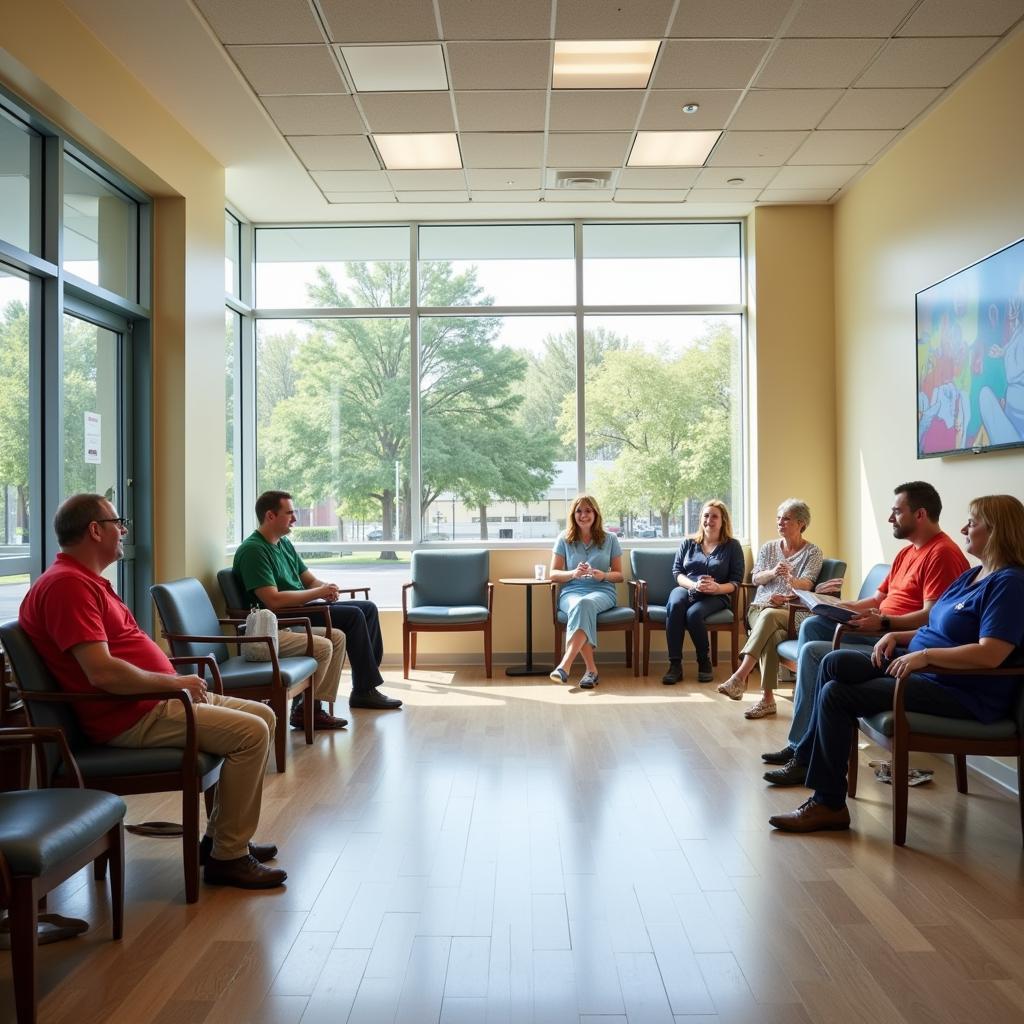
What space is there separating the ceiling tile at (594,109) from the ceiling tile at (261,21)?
1470mm

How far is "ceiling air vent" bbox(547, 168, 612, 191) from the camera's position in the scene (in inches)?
269

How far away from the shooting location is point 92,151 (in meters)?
5.04

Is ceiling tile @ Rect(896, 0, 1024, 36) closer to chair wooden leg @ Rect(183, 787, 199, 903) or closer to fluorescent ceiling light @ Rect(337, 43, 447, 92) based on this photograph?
fluorescent ceiling light @ Rect(337, 43, 447, 92)

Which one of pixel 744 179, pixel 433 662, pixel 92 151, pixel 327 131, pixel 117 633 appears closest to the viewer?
pixel 117 633

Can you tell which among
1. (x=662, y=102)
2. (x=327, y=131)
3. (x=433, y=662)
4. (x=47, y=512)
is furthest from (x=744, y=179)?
(x=47, y=512)

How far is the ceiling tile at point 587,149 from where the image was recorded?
611cm

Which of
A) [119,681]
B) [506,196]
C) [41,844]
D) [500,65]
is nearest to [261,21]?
[500,65]

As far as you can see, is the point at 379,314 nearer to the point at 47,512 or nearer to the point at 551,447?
the point at 551,447

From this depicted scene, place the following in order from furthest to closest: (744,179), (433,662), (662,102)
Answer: (433,662) → (744,179) → (662,102)

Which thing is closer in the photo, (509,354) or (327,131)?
(327,131)

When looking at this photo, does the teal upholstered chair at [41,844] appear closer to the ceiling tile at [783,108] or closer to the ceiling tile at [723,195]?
the ceiling tile at [783,108]

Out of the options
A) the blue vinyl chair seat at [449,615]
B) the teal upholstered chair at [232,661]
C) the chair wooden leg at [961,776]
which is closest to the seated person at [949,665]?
the chair wooden leg at [961,776]

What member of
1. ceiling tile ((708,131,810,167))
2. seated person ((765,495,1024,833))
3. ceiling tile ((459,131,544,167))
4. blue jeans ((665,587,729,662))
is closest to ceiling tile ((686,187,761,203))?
ceiling tile ((708,131,810,167))

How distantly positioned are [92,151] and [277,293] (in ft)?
10.3
